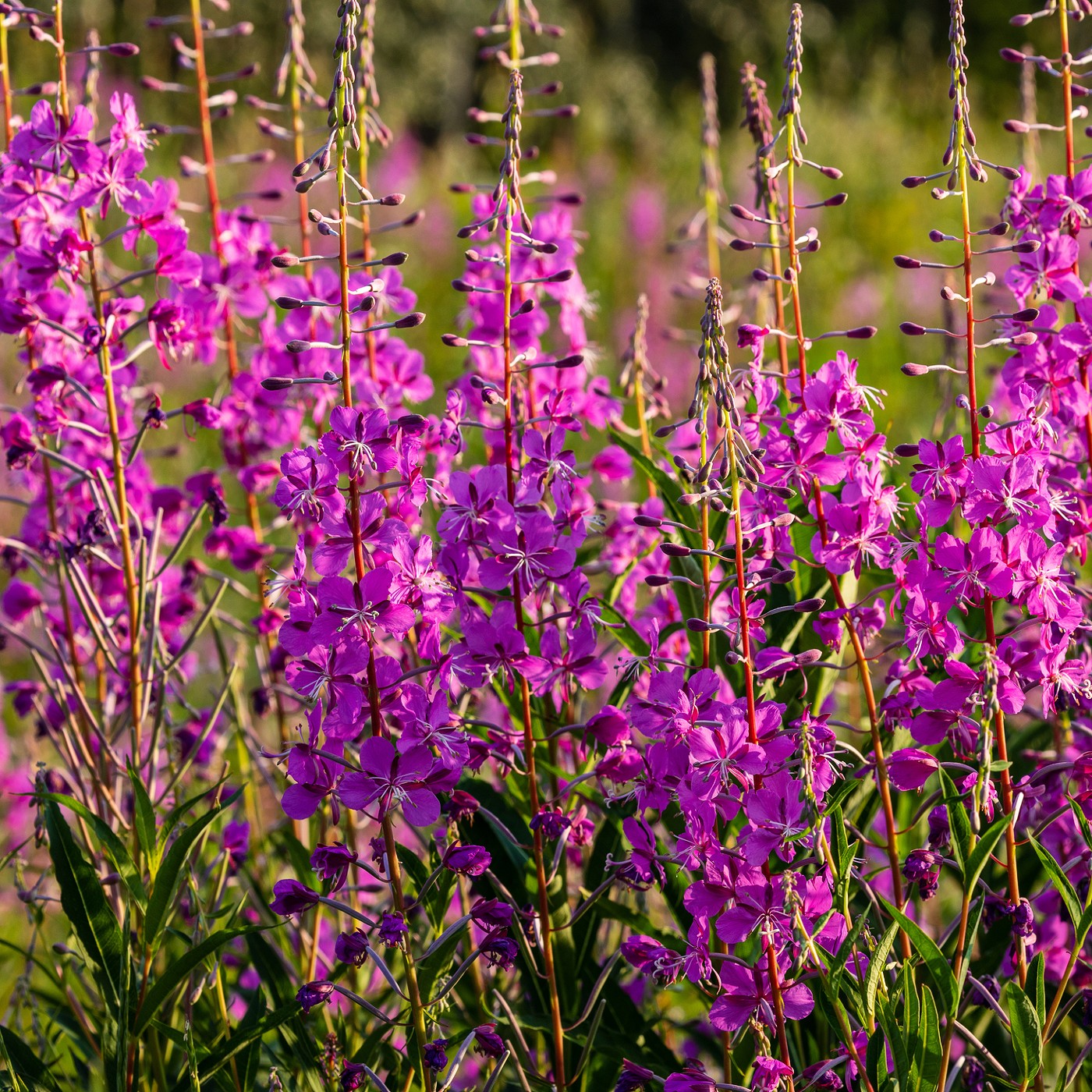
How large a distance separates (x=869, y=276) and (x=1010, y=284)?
26.6 ft

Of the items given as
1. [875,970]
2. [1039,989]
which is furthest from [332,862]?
[1039,989]

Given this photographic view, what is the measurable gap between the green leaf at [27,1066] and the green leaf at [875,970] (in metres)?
1.17

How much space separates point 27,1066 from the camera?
1.79 m

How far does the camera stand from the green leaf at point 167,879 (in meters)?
1.62

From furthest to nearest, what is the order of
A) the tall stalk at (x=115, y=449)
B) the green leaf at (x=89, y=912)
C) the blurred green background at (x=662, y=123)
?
the blurred green background at (x=662, y=123)
the tall stalk at (x=115, y=449)
the green leaf at (x=89, y=912)

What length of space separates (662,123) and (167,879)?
17684mm

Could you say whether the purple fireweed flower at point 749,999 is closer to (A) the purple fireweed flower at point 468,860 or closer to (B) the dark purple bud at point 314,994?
(A) the purple fireweed flower at point 468,860

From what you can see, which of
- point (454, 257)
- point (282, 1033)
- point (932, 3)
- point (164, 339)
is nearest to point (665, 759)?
point (282, 1033)

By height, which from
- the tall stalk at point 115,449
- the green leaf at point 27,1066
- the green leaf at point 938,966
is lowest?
the green leaf at point 27,1066

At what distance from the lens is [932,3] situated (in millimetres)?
20656

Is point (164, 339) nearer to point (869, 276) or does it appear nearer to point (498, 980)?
point (498, 980)

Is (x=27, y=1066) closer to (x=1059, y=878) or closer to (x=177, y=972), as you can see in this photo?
(x=177, y=972)

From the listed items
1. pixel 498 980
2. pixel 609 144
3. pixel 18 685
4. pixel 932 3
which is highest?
pixel 932 3

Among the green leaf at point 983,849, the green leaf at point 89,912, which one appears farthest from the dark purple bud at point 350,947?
the green leaf at point 983,849
